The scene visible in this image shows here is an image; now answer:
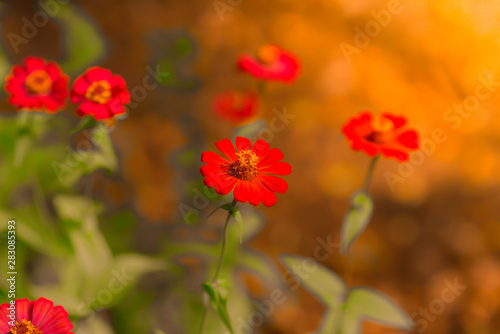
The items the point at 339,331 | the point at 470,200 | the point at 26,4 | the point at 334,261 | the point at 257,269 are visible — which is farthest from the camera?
the point at 26,4

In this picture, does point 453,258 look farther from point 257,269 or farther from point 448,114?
point 257,269

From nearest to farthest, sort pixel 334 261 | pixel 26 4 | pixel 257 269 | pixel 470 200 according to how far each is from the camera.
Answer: pixel 257 269 < pixel 334 261 < pixel 470 200 < pixel 26 4

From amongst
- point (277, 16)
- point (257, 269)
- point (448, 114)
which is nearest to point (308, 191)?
point (257, 269)

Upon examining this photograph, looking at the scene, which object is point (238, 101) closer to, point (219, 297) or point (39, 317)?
point (219, 297)

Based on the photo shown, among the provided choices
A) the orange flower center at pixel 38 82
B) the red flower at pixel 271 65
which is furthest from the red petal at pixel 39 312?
the red flower at pixel 271 65

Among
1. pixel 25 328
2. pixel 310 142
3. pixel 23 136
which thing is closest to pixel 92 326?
pixel 23 136

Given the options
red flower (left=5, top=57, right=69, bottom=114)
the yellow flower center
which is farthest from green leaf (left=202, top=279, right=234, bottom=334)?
the yellow flower center
